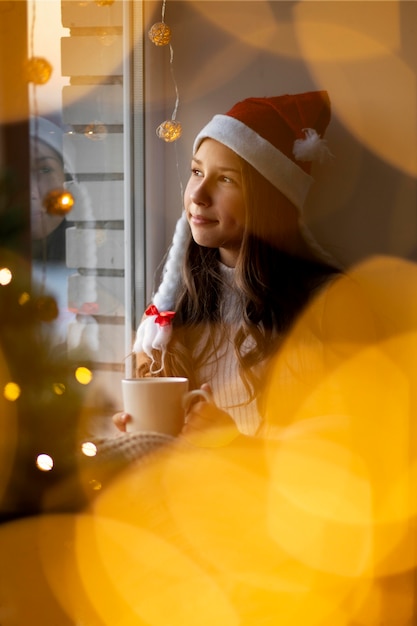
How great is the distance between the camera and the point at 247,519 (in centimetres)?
125

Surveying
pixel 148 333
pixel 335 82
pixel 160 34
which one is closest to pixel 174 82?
pixel 160 34

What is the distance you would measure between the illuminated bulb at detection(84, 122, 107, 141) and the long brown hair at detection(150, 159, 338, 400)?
0.36 meters

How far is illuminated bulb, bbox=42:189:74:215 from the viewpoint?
82cm

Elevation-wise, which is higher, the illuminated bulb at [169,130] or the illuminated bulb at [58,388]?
the illuminated bulb at [169,130]

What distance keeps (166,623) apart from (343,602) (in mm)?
458

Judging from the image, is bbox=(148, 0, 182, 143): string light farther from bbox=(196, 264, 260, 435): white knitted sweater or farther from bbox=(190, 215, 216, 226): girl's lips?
bbox=(196, 264, 260, 435): white knitted sweater

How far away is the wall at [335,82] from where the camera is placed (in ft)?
5.23

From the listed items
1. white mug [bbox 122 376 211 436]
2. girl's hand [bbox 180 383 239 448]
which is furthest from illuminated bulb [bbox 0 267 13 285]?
girl's hand [bbox 180 383 239 448]

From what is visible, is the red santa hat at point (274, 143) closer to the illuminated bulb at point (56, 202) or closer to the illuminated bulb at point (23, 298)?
the illuminated bulb at point (56, 202)

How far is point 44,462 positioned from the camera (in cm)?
75

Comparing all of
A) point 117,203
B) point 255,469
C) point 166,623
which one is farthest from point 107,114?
point 166,623

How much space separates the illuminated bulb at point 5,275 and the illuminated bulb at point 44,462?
178 mm

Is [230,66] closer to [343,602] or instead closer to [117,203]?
[117,203]

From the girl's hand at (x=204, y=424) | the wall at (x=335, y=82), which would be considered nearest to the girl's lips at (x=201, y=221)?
the wall at (x=335, y=82)
